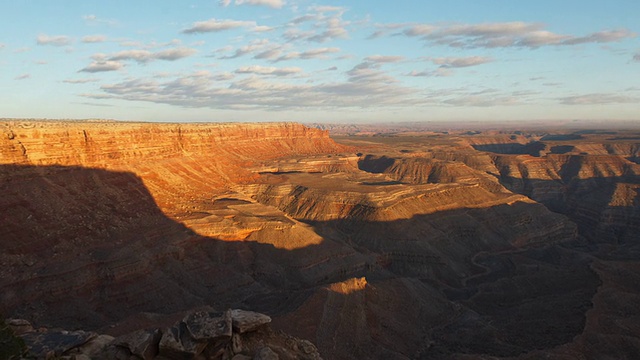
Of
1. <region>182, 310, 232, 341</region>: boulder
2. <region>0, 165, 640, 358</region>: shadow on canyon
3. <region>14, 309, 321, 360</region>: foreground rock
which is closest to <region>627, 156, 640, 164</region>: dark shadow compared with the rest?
<region>0, 165, 640, 358</region>: shadow on canyon

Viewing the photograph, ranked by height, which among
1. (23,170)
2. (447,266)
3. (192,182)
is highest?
(23,170)

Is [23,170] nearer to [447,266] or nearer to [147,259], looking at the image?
[147,259]

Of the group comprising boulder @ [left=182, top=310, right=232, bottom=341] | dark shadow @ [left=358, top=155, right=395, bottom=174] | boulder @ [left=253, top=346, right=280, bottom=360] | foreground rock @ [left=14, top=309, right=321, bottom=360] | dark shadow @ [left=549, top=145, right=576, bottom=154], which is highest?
dark shadow @ [left=549, top=145, right=576, bottom=154]

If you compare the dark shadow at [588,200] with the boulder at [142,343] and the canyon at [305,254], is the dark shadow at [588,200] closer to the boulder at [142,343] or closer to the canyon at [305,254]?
the canyon at [305,254]

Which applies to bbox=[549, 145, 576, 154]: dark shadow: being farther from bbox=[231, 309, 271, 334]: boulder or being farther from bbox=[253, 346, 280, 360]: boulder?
bbox=[253, 346, 280, 360]: boulder

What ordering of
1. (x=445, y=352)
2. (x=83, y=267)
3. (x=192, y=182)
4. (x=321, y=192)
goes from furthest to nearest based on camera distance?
(x=321, y=192) → (x=192, y=182) → (x=83, y=267) → (x=445, y=352)

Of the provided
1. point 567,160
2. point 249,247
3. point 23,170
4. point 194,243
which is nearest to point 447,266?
point 249,247
